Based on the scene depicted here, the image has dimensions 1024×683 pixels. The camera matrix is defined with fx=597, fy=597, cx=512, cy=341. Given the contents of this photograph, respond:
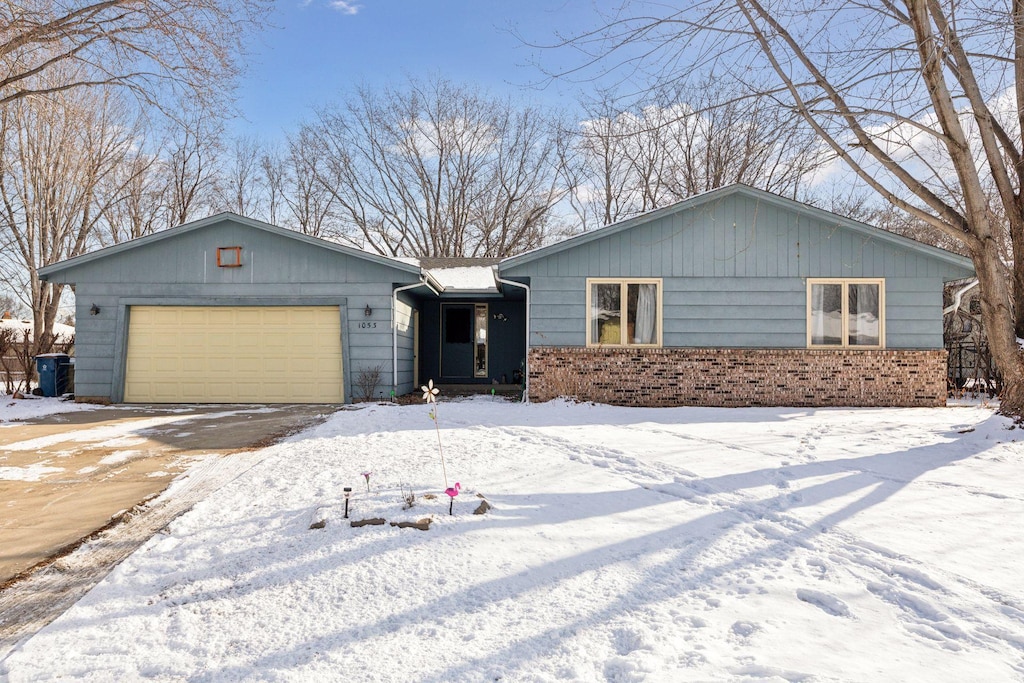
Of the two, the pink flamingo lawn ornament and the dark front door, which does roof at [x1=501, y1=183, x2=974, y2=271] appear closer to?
the dark front door

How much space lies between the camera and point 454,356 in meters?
15.9

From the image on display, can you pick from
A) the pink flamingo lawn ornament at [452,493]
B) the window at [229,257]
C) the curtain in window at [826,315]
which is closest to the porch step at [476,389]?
the window at [229,257]

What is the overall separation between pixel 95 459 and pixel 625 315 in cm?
842

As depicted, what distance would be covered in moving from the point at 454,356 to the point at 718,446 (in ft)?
32.8

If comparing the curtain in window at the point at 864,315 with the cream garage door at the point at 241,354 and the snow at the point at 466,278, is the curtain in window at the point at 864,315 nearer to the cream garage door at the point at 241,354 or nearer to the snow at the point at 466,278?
the snow at the point at 466,278

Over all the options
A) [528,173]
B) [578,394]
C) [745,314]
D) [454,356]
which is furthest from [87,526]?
[528,173]

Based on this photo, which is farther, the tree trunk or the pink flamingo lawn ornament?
the tree trunk

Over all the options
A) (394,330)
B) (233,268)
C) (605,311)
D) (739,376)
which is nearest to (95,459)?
(394,330)

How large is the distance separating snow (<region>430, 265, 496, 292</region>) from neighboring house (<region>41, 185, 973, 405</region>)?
247 centimetres

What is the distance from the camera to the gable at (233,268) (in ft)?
39.3

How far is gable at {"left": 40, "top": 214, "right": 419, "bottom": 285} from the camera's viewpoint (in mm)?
11969

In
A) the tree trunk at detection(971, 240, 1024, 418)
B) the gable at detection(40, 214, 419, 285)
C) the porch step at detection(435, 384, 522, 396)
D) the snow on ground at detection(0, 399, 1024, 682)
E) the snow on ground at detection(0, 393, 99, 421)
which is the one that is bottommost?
the snow on ground at detection(0, 399, 1024, 682)

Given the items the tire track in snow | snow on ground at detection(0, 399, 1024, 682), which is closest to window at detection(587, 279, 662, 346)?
snow on ground at detection(0, 399, 1024, 682)

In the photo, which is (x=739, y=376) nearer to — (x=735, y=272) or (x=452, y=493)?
(x=735, y=272)
